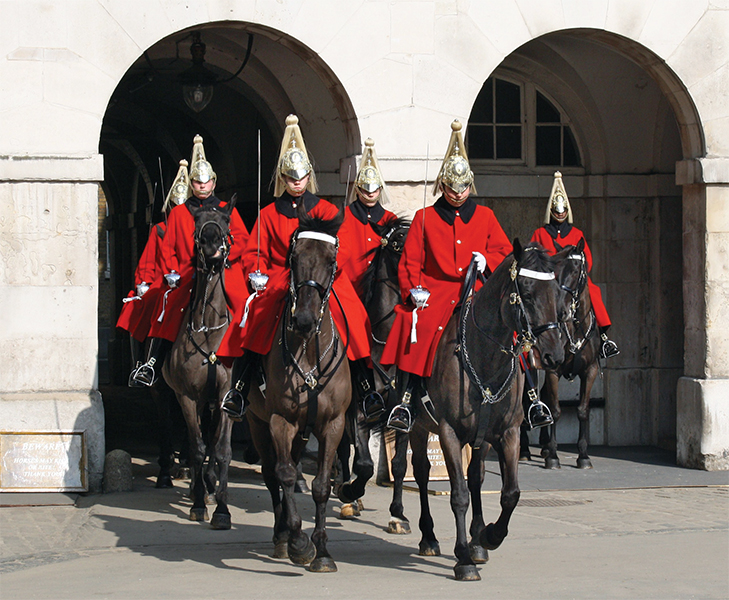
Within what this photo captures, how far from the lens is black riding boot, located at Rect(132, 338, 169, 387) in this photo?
995 centimetres

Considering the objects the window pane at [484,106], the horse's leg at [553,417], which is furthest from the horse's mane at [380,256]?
the window pane at [484,106]

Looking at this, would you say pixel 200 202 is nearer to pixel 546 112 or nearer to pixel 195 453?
pixel 195 453

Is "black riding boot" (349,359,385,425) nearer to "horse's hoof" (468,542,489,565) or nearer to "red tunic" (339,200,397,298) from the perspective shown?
"horse's hoof" (468,542,489,565)

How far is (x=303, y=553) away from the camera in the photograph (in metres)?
7.30

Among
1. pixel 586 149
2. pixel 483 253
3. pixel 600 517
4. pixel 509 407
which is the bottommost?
pixel 600 517

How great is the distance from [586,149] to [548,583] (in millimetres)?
7974

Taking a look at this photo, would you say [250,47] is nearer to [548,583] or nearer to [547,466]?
[547,466]

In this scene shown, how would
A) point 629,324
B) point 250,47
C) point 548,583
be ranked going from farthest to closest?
point 629,324, point 250,47, point 548,583

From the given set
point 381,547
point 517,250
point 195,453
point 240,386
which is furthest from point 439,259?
point 195,453

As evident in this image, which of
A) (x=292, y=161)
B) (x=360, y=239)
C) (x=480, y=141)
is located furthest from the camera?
(x=480, y=141)

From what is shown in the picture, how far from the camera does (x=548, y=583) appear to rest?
686 cm

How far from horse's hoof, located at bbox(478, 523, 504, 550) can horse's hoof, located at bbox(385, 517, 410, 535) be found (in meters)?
1.46

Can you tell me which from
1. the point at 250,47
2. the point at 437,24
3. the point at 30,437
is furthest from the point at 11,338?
the point at 437,24

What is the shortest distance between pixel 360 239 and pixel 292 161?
78.0 inches
